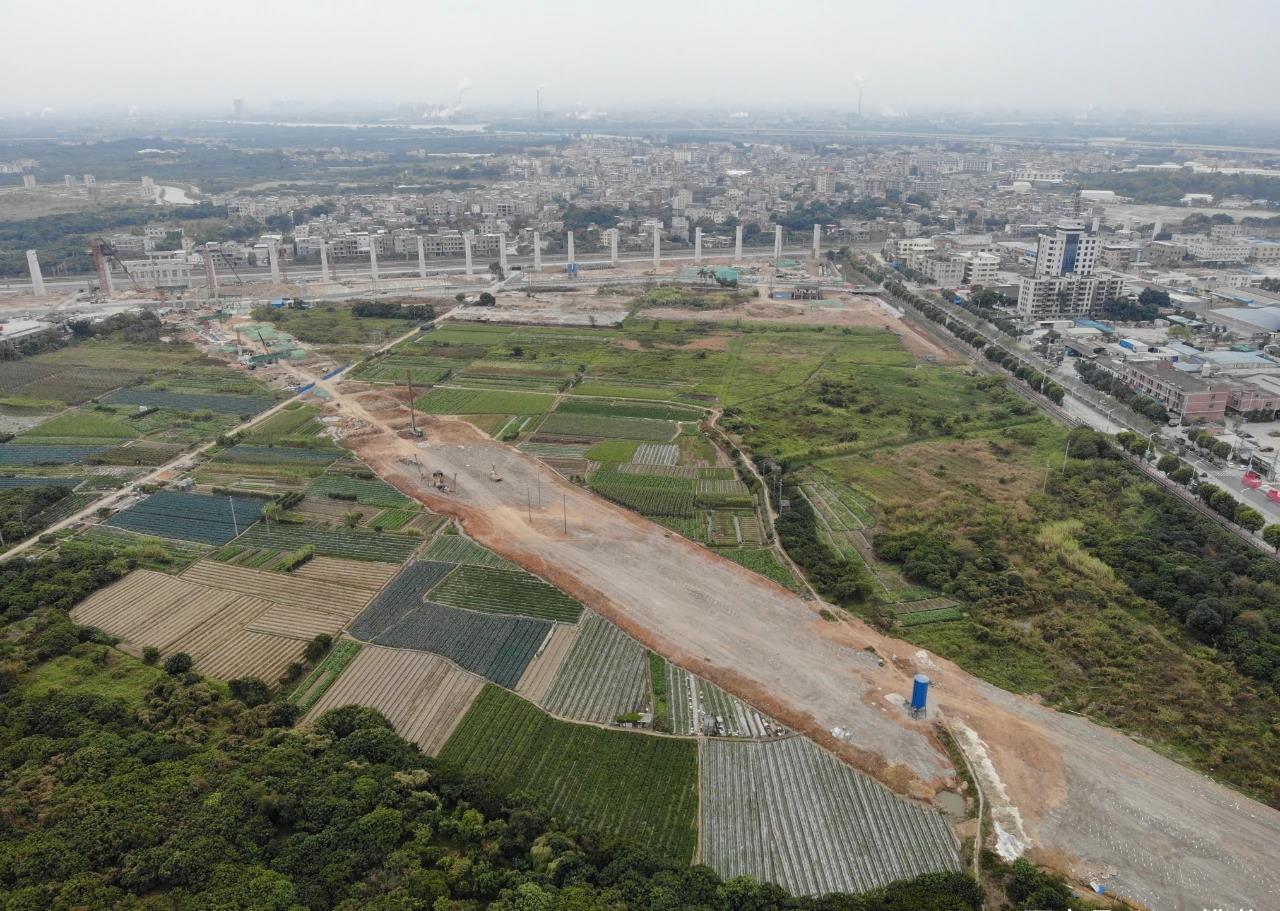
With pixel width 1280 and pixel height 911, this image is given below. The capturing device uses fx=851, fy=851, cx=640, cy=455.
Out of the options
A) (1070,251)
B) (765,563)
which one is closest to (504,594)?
(765,563)

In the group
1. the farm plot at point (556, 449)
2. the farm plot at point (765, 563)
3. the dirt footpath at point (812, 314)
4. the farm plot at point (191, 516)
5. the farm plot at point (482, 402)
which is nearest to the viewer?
the farm plot at point (765, 563)

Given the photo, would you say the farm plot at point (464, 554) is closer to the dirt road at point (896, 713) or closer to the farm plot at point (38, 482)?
the dirt road at point (896, 713)

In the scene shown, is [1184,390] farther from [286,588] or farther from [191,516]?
[191,516]

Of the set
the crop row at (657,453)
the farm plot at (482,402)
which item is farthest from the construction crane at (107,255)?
the crop row at (657,453)

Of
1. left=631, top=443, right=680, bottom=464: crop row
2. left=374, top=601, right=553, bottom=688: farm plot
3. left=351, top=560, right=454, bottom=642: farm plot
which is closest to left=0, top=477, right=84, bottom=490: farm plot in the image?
left=351, top=560, right=454, bottom=642: farm plot

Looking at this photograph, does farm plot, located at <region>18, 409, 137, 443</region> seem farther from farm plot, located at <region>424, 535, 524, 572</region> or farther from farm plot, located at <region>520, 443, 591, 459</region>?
farm plot, located at <region>424, 535, 524, 572</region>

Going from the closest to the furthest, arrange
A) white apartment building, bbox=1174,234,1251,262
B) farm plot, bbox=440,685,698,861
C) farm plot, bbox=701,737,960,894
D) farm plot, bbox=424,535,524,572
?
farm plot, bbox=701,737,960,894 → farm plot, bbox=440,685,698,861 → farm plot, bbox=424,535,524,572 → white apartment building, bbox=1174,234,1251,262
